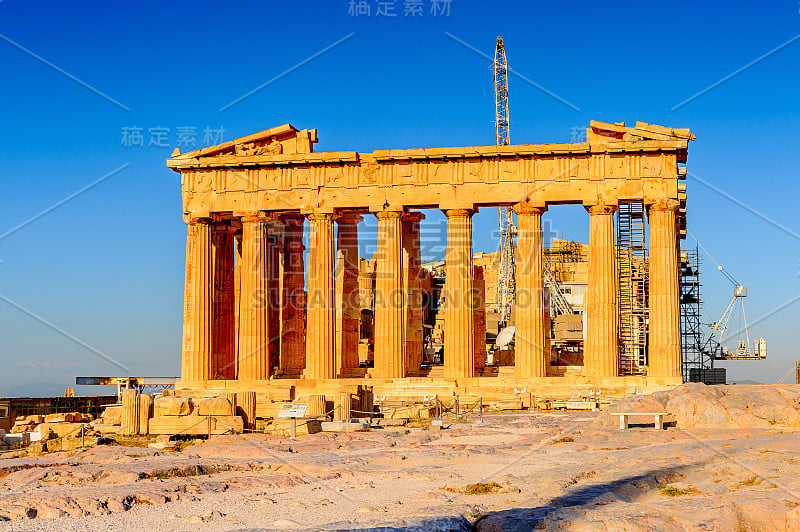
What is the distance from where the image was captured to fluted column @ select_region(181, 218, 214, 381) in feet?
160

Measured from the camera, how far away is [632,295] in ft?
189

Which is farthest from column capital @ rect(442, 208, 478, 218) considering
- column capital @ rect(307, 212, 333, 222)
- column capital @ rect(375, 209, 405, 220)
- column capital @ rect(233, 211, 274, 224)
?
column capital @ rect(233, 211, 274, 224)

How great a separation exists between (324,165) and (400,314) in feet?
28.2

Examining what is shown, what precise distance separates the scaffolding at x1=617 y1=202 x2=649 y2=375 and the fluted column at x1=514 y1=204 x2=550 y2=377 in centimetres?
1103

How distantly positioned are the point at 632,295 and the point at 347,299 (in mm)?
18282

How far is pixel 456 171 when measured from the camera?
150 ft

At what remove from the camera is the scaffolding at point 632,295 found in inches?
2159

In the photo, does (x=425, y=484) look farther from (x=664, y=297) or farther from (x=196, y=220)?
(x=196, y=220)

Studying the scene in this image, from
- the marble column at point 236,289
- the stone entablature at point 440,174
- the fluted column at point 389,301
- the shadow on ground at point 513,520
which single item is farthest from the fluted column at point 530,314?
the shadow on ground at point 513,520

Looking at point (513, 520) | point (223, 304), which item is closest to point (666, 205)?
point (223, 304)

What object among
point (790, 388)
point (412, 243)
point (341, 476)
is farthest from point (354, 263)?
point (341, 476)

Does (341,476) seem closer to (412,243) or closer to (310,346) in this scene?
(310,346)

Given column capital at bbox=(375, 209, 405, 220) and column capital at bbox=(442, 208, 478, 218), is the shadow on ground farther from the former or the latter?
column capital at bbox=(375, 209, 405, 220)

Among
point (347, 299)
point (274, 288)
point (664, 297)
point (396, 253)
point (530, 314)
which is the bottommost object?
point (530, 314)
